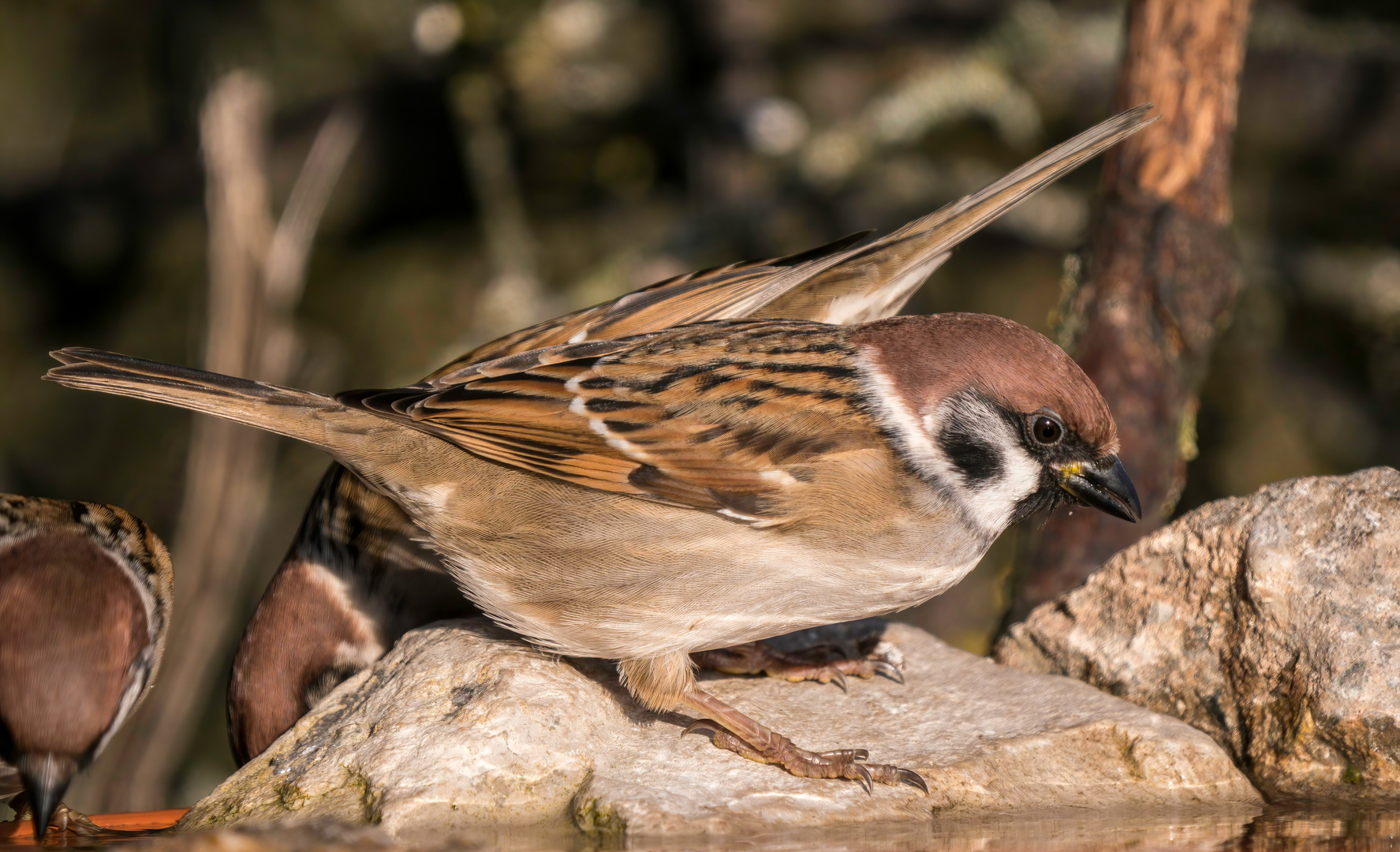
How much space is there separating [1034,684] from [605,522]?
1.19 m

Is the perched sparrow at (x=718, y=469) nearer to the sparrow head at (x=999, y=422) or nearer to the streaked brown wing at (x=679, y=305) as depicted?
the sparrow head at (x=999, y=422)

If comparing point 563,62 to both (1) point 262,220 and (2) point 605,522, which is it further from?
(2) point 605,522

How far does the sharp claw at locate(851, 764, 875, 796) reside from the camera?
274 centimetres

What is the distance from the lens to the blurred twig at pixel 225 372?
180 inches

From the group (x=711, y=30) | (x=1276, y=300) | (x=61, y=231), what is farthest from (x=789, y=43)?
(x=61, y=231)

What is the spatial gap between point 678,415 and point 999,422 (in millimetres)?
719

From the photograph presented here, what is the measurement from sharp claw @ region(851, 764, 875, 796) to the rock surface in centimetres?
85

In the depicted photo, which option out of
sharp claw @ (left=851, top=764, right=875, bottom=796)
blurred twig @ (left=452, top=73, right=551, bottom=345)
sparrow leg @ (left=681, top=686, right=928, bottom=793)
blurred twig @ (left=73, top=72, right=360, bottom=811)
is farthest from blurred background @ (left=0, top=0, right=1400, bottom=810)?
sharp claw @ (left=851, top=764, right=875, bottom=796)

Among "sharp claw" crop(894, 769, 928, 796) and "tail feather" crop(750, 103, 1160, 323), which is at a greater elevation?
"tail feather" crop(750, 103, 1160, 323)

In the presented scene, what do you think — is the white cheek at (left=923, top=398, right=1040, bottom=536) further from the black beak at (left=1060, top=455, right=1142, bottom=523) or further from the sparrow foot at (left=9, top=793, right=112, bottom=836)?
the sparrow foot at (left=9, top=793, right=112, bottom=836)

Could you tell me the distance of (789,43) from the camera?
747 centimetres

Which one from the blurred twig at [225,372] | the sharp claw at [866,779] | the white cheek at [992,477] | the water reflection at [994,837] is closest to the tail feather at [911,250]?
the white cheek at [992,477]

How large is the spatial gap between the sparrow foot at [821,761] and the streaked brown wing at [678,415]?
52 cm

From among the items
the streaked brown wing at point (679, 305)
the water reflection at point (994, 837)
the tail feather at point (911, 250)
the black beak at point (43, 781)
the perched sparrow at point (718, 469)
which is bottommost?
the black beak at point (43, 781)
